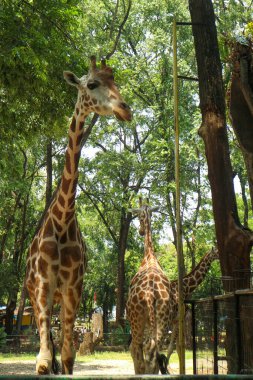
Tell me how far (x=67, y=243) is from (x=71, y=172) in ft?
2.99

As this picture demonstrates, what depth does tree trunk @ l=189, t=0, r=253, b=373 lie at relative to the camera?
7793 millimetres

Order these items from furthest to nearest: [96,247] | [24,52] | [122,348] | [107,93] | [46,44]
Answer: [96,247] < [122,348] < [46,44] < [24,52] < [107,93]

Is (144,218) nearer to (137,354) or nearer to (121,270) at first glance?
(137,354)

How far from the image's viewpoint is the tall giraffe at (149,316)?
10984 mm

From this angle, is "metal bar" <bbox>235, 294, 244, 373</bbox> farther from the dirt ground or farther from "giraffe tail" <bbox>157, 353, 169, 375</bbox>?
the dirt ground

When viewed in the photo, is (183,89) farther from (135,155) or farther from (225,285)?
(225,285)

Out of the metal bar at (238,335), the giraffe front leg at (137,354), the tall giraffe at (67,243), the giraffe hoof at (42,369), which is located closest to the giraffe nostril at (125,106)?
the tall giraffe at (67,243)

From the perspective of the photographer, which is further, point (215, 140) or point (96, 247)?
point (96, 247)

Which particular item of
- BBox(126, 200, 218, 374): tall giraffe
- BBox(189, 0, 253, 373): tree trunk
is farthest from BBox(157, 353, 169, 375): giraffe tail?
BBox(189, 0, 253, 373): tree trunk

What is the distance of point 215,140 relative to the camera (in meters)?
8.36

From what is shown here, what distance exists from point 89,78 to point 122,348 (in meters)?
20.2

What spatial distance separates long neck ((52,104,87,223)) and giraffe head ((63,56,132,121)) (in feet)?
0.62

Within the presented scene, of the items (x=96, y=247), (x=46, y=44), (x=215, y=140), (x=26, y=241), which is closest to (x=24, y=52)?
(x=46, y=44)

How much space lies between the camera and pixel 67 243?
7.21m
